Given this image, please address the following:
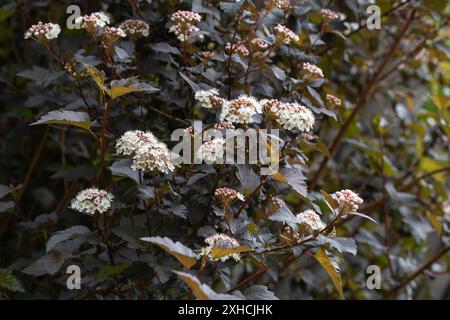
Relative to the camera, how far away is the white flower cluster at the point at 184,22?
3.64 ft

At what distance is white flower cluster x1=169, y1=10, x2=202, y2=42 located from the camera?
1.11 meters

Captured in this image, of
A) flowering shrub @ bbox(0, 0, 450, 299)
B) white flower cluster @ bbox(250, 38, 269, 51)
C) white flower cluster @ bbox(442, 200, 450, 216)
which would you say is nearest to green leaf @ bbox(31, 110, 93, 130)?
flowering shrub @ bbox(0, 0, 450, 299)

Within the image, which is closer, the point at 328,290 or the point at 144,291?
the point at 144,291

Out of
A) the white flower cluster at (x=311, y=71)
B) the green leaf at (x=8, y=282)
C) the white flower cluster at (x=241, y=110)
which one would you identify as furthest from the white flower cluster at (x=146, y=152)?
the green leaf at (x=8, y=282)

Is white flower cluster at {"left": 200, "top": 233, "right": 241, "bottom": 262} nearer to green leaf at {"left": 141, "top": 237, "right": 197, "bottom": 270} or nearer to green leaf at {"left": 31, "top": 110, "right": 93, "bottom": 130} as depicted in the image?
green leaf at {"left": 141, "top": 237, "right": 197, "bottom": 270}

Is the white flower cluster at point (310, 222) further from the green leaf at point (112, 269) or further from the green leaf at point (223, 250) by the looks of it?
the green leaf at point (112, 269)

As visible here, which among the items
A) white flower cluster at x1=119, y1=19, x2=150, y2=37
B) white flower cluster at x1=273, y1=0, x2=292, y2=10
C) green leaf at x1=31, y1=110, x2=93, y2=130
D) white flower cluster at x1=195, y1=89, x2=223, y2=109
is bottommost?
green leaf at x1=31, y1=110, x2=93, y2=130

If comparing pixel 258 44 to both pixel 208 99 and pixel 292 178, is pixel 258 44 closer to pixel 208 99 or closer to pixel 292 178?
pixel 208 99

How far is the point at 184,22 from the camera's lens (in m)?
1.12

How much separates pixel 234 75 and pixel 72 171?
464mm

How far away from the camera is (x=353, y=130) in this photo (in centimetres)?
186

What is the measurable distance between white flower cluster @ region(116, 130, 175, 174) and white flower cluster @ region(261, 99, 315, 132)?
19cm

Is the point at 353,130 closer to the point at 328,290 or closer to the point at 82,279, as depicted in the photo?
the point at 328,290
